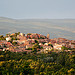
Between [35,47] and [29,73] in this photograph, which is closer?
[29,73]

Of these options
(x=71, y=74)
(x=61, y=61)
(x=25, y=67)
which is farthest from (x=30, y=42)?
(x=71, y=74)

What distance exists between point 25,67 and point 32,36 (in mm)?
54550

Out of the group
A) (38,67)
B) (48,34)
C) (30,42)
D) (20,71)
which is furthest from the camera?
(48,34)

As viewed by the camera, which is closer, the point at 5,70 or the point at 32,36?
the point at 5,70

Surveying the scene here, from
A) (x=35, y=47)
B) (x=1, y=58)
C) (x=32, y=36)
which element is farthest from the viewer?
(x=32, y=36)

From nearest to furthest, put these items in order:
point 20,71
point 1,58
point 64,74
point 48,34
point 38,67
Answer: point 64,74 < point 20,71 < point 38,67 < point 1,58 < point 48,34

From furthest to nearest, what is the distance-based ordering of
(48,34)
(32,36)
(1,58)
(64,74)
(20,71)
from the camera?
(48,34) < (32,36) < (1,58) < (20,71) < (64,74)

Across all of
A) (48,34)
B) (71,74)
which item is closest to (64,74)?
(71,74)

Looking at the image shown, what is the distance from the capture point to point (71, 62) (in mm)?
31969

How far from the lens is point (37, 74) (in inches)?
790

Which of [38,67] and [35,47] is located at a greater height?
[38,67]

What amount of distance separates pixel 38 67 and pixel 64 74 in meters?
4.65

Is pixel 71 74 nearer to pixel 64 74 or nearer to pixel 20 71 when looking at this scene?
A: pixel 64 74

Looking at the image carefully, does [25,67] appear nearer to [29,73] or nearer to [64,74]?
[29,73]
